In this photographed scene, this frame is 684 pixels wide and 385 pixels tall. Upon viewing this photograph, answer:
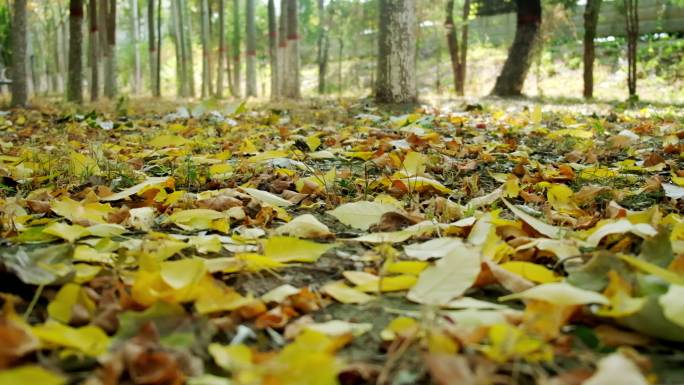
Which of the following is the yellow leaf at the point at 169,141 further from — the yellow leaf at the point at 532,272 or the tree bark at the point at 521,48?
the tree bark at the point at 521,48

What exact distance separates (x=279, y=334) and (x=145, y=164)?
2.24 metres

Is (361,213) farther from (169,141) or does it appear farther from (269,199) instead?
(169,141)

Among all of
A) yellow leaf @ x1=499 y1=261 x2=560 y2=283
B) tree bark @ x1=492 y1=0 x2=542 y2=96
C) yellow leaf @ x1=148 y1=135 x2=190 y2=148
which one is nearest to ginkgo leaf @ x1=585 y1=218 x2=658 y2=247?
yellow leaf @ x1=499 y1=261 x2=560 y2=283

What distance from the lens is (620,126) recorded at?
4.99m

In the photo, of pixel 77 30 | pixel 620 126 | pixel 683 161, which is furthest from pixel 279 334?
pixel 77 30

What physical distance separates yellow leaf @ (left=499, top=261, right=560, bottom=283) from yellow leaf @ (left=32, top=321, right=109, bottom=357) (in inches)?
29.3

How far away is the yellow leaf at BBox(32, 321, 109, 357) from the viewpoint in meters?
0.90

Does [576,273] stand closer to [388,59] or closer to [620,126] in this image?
[620,126]

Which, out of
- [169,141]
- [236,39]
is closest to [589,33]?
[169,141]

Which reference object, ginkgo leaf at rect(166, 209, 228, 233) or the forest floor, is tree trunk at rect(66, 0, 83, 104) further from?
ginkgo leaf at rect(166, 209, 228, 233)

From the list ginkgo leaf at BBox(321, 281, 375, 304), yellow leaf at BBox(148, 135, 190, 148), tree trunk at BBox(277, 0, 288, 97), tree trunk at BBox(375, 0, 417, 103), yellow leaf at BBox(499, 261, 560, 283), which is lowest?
ginkgo leaf at BBox(321, 281, 375, 304)

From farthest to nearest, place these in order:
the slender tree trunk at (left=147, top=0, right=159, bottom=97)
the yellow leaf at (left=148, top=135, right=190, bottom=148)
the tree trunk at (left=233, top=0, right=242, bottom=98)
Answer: the tree trunk at (left=233, top=0, right=242, bottom=98), the slender tree trunk at (left=147, top=0, right=159, bottom=97), the yellow leaf at (left=148, top=135, right=190, bottom=148)

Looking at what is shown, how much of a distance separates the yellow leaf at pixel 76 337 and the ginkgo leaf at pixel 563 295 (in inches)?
26.3

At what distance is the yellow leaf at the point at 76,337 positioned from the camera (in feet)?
2.94
